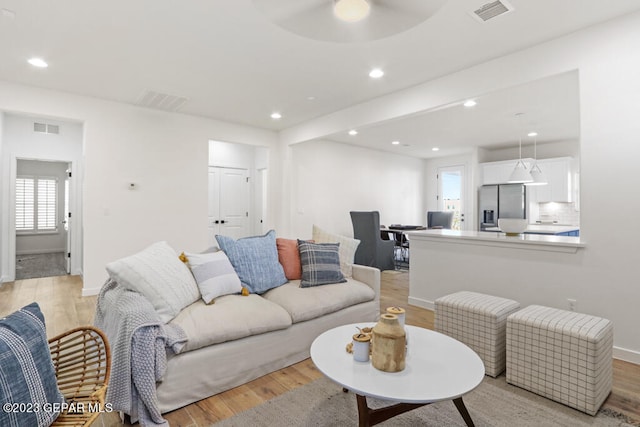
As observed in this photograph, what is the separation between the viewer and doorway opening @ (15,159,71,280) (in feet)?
25.5

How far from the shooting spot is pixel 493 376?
2303 millimetres

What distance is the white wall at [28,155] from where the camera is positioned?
5.20 meters

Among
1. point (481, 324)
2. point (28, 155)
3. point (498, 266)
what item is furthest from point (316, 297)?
point (28, 155)

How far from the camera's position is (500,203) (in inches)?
277

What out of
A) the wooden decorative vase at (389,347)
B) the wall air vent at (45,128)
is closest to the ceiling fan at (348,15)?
the wooden decorative vase at (389,347)

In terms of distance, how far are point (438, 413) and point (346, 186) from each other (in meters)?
5.74

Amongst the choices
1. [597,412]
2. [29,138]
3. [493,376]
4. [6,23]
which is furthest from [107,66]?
[597,412]

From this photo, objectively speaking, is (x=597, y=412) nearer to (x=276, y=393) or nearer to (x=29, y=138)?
(x=276, y=393)

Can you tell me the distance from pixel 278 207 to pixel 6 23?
14.1ft

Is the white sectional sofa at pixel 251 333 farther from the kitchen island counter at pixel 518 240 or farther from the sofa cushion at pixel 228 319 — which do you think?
the kitchen island counter at pixel 518 240

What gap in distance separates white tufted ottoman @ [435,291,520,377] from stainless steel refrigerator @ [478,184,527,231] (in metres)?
5.03

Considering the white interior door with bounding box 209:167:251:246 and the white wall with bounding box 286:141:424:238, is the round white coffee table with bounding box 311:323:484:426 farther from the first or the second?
the white interior door with bounding box 209:167:251:246

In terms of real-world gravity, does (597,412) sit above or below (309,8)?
below

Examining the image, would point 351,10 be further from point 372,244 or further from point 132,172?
point 372,244
